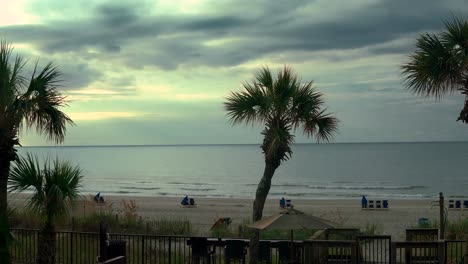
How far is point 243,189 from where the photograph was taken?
223ft

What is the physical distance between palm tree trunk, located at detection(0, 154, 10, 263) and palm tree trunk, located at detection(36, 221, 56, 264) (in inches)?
56.4

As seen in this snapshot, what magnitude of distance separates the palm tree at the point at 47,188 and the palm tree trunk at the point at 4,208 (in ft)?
2.45

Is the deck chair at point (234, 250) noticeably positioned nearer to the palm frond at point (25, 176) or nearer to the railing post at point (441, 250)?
the railing post at point (441, 250)

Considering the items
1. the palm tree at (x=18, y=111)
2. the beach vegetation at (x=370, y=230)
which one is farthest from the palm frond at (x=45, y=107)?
the beach vegetation at (x=370, y=230)

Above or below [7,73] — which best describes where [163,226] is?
below

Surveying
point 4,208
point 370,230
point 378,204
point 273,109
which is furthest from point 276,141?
point 378,204

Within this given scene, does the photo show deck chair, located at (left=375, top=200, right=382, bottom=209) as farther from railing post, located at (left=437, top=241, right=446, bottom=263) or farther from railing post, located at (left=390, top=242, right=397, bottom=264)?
railing post, located at (left=390, top=242, right=397, bottom=264)

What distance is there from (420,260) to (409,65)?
13.9 feet

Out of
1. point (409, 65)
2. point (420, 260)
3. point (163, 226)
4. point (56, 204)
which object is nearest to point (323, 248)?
point (420, 260)

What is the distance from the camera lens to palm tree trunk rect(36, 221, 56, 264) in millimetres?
10883

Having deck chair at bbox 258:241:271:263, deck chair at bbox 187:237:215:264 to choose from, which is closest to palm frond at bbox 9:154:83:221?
deck chair at bbox 187:237:215:264

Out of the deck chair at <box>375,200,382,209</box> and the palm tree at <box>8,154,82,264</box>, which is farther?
the deck chair at <box>375,200,382,209</box>

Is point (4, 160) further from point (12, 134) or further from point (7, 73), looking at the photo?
point (7, 73)

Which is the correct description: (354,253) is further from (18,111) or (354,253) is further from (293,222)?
(18,111)
